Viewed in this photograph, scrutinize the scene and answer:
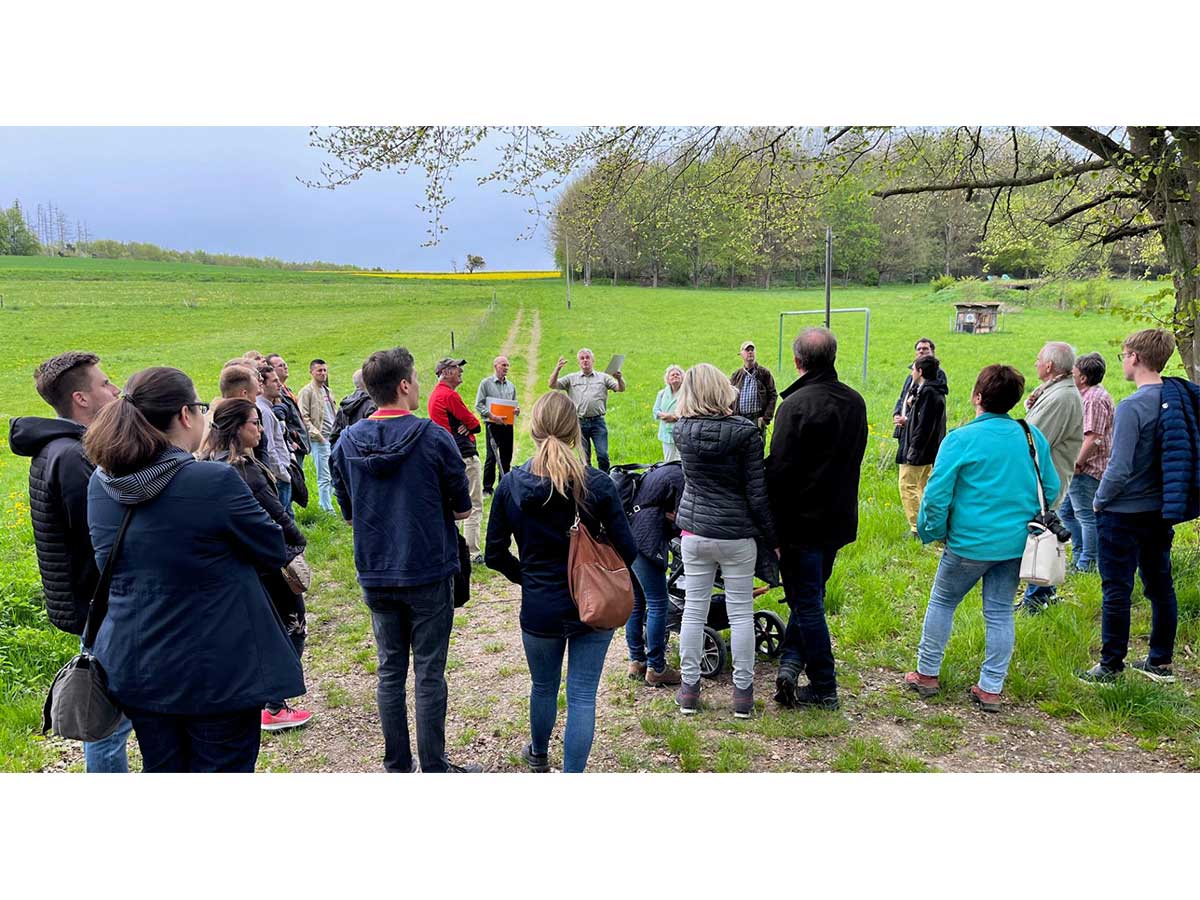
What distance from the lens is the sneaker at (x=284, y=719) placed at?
4.43 metres

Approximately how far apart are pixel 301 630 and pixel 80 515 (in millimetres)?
1292

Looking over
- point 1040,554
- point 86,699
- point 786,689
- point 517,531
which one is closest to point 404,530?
point 517,531

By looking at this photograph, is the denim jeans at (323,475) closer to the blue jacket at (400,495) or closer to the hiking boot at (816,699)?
the blue jacket at (400,495)

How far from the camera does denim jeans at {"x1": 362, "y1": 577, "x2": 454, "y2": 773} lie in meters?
3.61

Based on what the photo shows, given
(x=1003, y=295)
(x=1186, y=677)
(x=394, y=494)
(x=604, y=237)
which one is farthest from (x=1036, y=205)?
(x=1003, y=295)

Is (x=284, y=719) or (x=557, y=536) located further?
(x=284, y=719)

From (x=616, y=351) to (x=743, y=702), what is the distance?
70.7 feet

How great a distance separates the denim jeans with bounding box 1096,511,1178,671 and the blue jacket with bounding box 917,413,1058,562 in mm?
662

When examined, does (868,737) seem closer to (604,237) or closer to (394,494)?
(394,494)

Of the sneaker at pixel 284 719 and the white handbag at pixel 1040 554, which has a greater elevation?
the white handbag at pixel 1040 554

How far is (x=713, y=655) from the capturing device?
4996mm

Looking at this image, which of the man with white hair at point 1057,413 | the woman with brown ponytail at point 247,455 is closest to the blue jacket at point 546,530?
the woman with brown ponytail at point 247,455

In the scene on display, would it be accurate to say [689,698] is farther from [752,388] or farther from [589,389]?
[589,389]

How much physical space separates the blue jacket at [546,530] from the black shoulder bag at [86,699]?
1.49 metres
